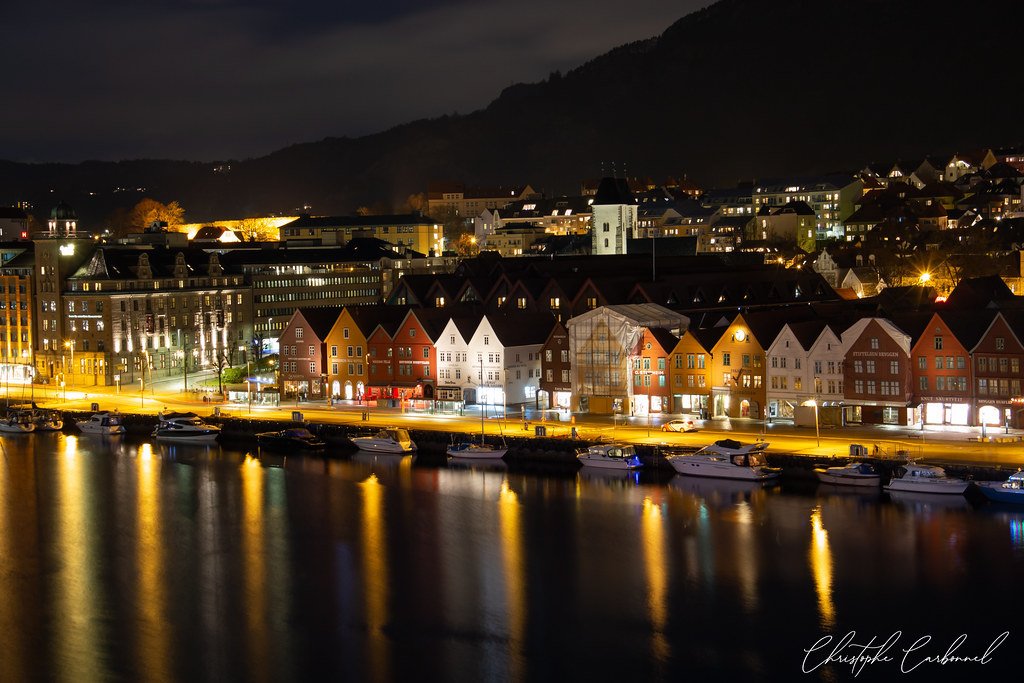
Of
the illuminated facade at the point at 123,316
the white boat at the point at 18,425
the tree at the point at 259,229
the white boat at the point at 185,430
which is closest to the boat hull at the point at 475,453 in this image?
the white boat at the point at 185,430

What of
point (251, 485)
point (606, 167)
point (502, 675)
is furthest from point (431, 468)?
point (606, 167)

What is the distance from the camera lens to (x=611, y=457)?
3969cm

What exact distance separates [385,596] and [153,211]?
341ft

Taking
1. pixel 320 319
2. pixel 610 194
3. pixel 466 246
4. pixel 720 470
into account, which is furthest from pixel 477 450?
pixel 466 246

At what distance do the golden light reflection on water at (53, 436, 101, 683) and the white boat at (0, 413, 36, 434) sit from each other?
948 cm

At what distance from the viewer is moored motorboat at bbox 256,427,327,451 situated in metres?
45.6

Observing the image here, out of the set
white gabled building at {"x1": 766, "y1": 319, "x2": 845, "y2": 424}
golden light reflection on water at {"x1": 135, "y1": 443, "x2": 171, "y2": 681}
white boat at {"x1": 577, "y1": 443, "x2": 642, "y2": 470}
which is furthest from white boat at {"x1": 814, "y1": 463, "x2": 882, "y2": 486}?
golden light reflection on water at {"x1": 135, "y1": 443, "x2": 171, "y2": 681}

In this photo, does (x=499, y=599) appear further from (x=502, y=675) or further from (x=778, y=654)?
(x=778, y=654)

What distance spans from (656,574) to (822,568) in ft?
11.5

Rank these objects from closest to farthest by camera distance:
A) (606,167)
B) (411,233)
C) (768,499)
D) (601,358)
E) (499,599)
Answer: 1. (499,599)
2. (768,499)
3. (601,358)
4. (411,233)
5. (606,167)

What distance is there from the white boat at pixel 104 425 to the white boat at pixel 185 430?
1.88 m

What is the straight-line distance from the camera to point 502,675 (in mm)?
24438

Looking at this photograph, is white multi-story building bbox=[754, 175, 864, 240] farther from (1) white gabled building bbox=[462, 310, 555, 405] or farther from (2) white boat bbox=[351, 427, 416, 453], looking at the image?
(2) white boat bbox=[351, 427, 416, 453]

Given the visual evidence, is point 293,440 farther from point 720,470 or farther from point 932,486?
point 932,486
